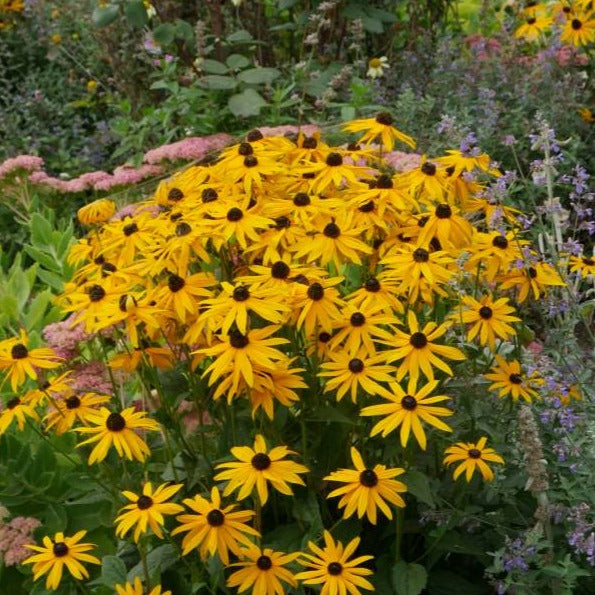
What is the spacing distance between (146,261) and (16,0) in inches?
173

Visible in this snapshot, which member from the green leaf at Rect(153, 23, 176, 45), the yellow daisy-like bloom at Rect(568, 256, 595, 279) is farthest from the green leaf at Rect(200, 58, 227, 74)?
the yellow daisy-like bloom at Rect(568, 256, 595, 279)

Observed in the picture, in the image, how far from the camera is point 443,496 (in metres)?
1.89

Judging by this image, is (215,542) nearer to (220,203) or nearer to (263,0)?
(220,203)

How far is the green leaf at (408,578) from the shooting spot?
5.79 feet

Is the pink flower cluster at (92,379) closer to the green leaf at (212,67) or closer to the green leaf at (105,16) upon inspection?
the green leaf at (212,67)

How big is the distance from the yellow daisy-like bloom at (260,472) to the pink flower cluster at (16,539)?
614mm

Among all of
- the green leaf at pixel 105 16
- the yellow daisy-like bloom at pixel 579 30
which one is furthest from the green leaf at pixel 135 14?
the yellow daisy-like bloom at pixel 579 30

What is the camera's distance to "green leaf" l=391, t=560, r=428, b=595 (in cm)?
177

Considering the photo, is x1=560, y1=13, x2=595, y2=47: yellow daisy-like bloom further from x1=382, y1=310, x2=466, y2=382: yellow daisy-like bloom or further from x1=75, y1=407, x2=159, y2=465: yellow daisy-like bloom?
x1=75, y1=407, x2=159, y2=465: yellow daisy-like bloom

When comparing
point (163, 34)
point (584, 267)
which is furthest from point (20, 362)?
point (163, 34)

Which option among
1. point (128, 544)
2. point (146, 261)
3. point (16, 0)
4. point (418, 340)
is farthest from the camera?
point (16, 0)

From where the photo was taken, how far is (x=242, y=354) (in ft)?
5.18

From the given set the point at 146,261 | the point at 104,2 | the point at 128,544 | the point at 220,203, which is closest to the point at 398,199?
the point at 220,203

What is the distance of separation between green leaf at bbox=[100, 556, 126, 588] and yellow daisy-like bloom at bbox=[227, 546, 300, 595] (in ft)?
0.92
